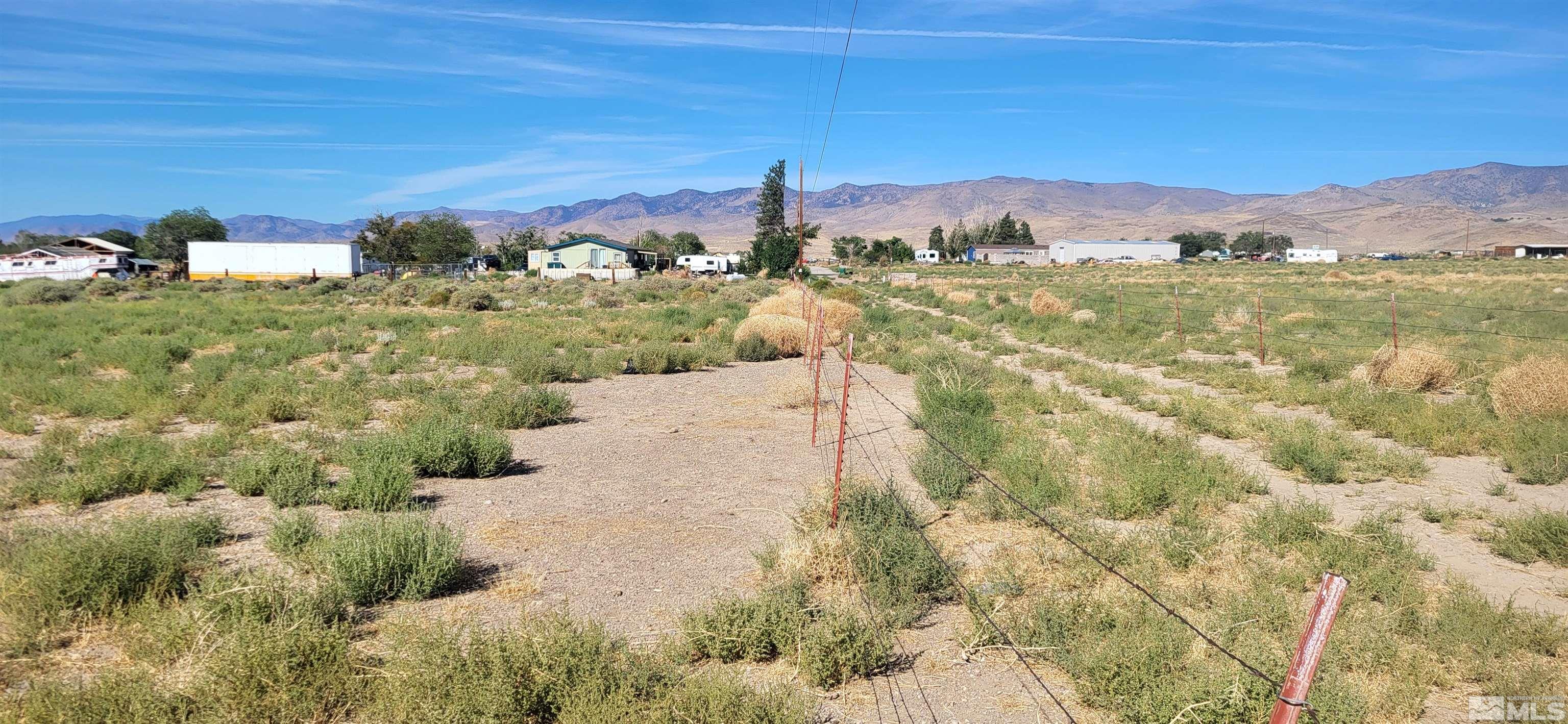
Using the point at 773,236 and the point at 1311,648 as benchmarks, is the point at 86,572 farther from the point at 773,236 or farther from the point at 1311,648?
the point at 773,236

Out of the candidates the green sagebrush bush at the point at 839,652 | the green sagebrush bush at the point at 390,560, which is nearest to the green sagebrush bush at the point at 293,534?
the green sagebrush bush at the point at 390,560

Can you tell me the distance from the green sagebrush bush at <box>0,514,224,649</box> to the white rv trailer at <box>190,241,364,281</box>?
70.9 m

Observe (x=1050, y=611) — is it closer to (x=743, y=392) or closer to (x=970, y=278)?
(x=743, y=392)

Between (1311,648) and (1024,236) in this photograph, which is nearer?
(1311,648)

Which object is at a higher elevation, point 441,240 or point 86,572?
point 441,240

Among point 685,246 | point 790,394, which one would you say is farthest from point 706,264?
point 790,394

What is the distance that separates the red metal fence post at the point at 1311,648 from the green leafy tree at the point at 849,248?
13826 cm

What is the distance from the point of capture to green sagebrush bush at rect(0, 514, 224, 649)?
18.2 ft

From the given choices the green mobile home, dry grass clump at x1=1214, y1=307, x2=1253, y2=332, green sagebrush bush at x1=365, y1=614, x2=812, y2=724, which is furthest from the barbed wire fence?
the green mobile home

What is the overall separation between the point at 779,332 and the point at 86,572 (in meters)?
17.6

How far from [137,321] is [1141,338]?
95.1 feet

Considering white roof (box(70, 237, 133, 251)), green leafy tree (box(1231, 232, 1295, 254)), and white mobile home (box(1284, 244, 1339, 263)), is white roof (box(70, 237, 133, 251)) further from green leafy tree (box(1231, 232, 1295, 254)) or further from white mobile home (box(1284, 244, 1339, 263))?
green leafy tree (box(1231, 232, 1295, 254))

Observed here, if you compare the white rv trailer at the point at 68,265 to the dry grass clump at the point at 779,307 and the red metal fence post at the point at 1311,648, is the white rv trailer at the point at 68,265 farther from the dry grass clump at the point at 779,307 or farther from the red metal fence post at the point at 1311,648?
the red metal fence post at the point at 1311,648

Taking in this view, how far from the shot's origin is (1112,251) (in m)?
131
